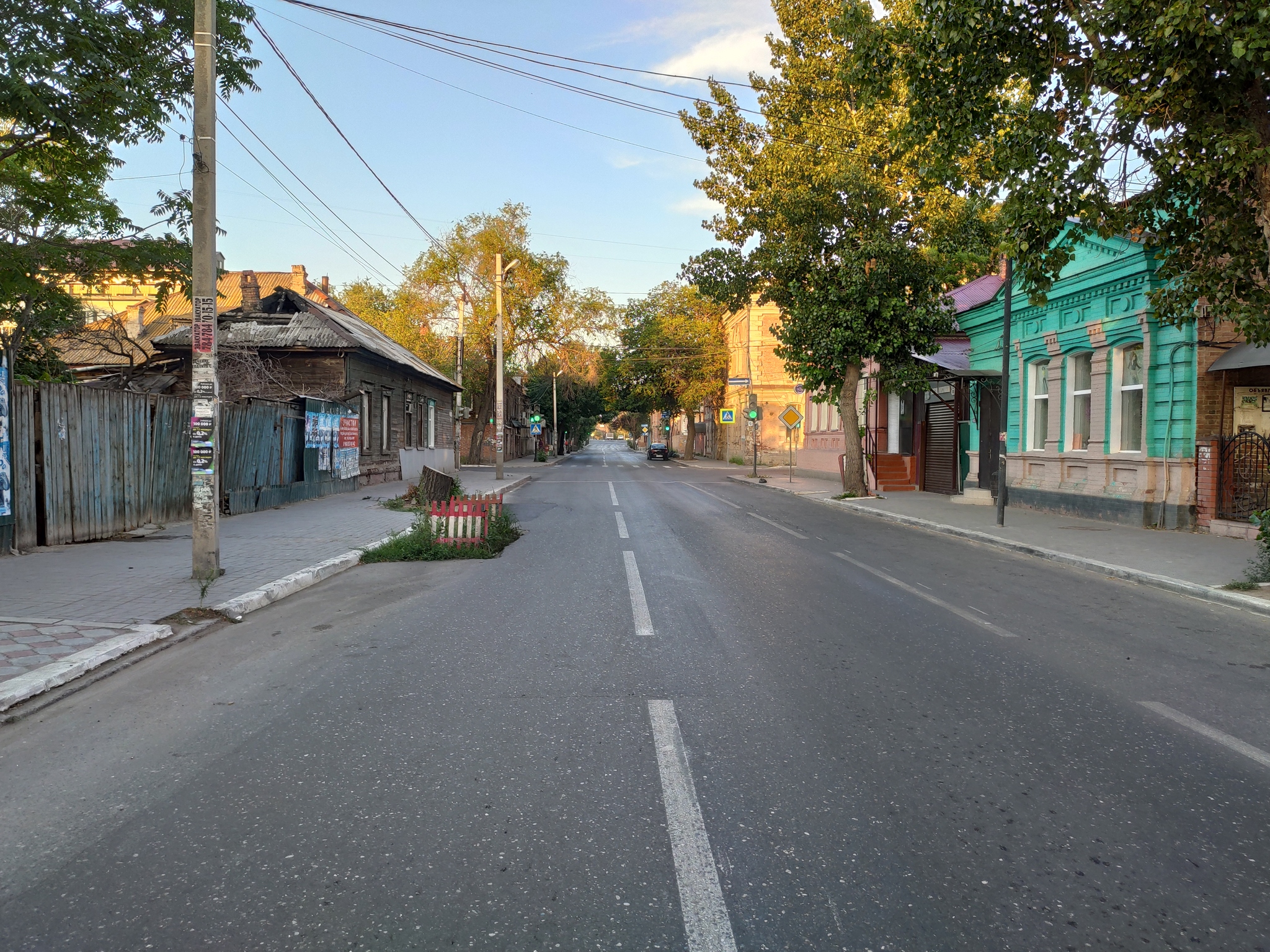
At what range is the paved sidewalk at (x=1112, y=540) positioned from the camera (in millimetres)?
9750

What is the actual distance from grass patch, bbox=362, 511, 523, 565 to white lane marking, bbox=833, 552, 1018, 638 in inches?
194

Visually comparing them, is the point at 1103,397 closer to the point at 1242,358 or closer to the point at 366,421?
the point at 1242,358

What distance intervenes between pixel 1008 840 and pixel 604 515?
13698 mm

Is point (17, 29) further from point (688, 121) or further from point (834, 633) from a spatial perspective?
point (688, 121)

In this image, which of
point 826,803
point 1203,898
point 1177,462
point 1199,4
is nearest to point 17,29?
point 826,803

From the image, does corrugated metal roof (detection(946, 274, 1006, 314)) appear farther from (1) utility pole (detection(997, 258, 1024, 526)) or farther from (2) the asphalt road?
(2) the asphalt road

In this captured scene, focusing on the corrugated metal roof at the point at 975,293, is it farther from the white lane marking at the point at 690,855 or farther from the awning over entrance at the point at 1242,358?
the white lane marking at the point at 690,855

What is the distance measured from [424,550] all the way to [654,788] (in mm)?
7815

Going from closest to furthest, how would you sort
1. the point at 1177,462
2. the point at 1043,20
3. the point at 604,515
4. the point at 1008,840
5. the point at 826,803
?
1. the point at 1008,840
2. the point at 826,803
3. the point at 1043,20
4. the point at 1177,462
5. the point at 604,515

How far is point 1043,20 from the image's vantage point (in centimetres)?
864

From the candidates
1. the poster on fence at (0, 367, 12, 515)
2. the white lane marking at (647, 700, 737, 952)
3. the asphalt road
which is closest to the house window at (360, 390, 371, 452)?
the poster on fence at (0, 367, 12, 515)

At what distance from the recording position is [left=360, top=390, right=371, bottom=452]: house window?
25.1m

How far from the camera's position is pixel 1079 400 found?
16562 millimetres

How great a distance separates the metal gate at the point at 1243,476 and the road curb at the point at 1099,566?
3.67 m
